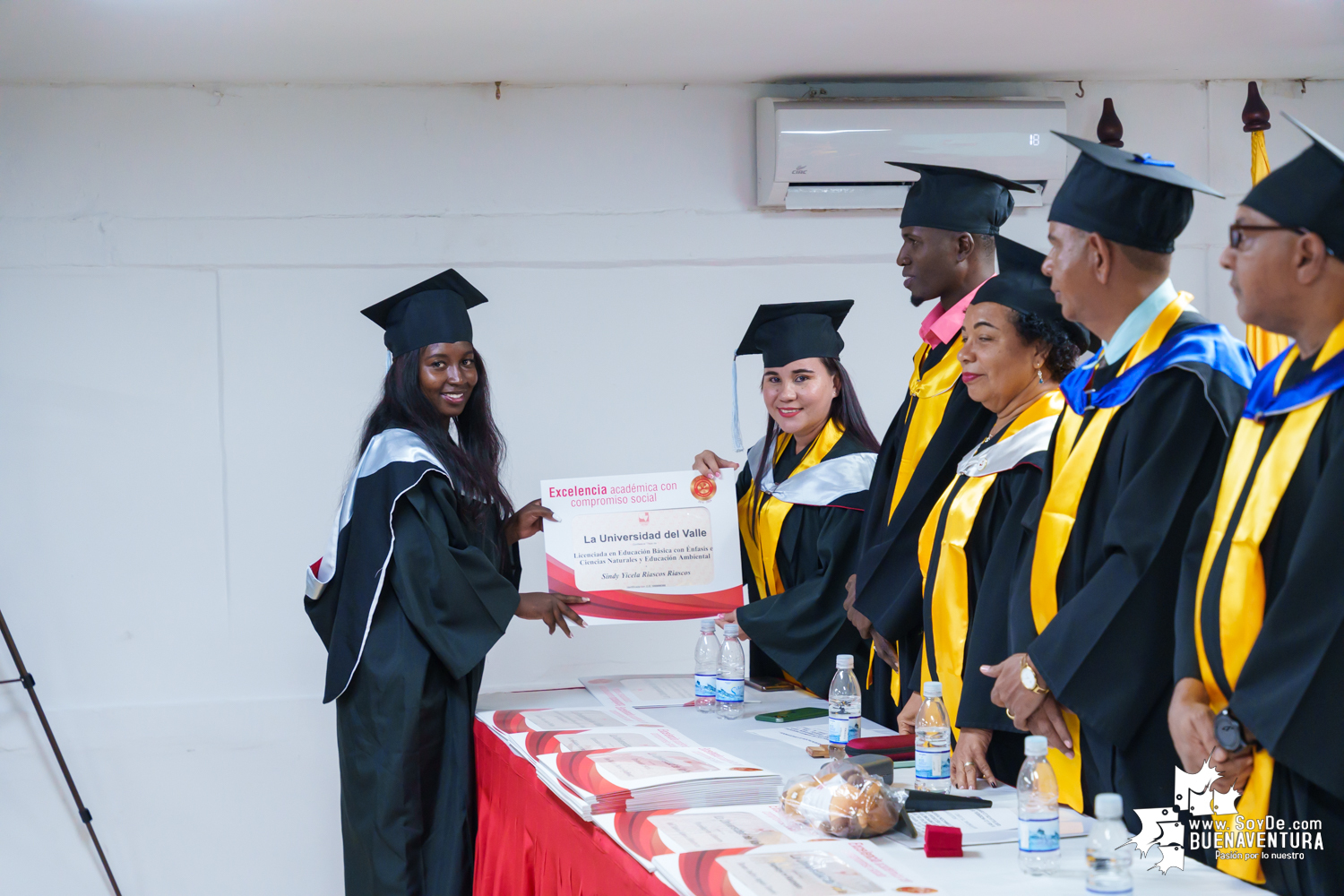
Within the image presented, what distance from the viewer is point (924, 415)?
282 cm

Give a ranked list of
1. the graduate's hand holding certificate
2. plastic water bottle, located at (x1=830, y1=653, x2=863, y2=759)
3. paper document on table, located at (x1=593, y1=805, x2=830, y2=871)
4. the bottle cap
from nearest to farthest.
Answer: the bottle cap
paper document on table, located at (x1=593, y1=805, x2=830, y2=871)
plastic water bottle, located at (x1=830, y1=653, x2=863, y2=759)
the graduate's hand holding certificate

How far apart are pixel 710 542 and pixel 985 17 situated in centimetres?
207

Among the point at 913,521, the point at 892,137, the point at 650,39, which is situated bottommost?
the point at 913,521

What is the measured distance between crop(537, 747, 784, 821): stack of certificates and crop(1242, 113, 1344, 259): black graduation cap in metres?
1.19

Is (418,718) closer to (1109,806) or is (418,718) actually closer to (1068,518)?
(1068,518)

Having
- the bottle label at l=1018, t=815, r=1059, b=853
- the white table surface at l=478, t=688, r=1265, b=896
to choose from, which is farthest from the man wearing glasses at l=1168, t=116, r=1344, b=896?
the bottle label at l=1018, t=815, r=1059, b=853

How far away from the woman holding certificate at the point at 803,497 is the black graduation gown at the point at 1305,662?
1511mm

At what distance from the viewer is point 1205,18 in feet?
13.1

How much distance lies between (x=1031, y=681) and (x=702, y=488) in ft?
5.01

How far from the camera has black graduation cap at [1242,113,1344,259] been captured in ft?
5.00

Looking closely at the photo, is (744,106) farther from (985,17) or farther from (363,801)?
(363,801)

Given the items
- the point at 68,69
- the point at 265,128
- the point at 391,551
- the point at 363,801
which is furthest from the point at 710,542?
the point at 68,69

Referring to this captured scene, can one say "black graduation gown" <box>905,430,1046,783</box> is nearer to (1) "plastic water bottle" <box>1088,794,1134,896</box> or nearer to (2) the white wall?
(1) "plastic water bottle" <box>1088,794,1134,896</box>

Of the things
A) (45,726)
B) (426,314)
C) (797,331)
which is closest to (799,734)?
(797,331)
